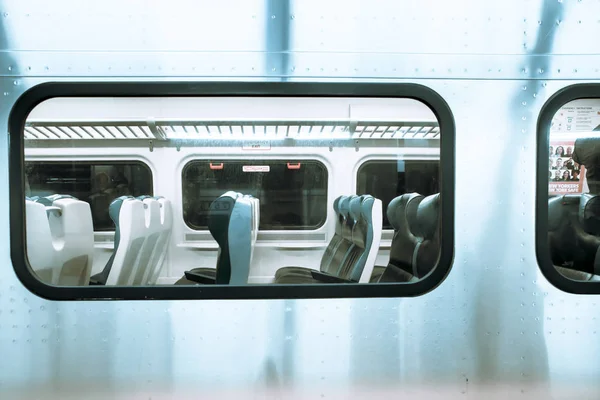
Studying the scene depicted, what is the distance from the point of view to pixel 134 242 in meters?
2.18

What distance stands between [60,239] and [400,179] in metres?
1.51

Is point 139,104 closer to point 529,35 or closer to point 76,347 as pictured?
point 76,347

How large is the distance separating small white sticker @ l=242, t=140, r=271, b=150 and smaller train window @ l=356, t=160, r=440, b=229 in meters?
0.62

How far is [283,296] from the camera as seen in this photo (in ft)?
4.88

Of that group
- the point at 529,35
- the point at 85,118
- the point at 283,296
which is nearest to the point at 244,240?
the point at 283,296

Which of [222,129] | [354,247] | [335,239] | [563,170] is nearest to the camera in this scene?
[563,170]

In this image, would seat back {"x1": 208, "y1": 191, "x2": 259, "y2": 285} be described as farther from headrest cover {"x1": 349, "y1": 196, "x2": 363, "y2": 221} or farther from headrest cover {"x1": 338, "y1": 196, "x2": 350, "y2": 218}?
headrest cover {"x1": 338, "y1": 196, "x2": 350, "y2": 218}

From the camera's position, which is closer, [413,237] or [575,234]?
[575,234]

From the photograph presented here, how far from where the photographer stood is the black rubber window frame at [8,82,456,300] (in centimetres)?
144

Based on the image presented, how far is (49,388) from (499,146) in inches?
71.1

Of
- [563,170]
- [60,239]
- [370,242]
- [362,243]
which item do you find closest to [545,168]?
[563,170]

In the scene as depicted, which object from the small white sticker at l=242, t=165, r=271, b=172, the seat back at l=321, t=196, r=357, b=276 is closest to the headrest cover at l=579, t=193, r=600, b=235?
the seat back at l=321, t=196, r=357, b=276

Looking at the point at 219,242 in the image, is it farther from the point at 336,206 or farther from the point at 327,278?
the point at 336,206

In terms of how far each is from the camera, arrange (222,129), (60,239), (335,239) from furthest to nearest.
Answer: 1. (335,239)
2. (222,129)
3. (60,239)
